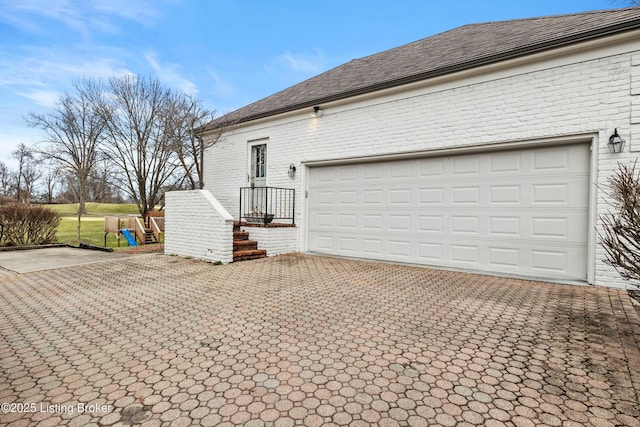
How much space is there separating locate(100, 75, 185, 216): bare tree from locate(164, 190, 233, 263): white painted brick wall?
25.0 feet

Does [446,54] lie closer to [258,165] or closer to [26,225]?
[258,165]

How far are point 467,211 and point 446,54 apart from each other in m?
3.56

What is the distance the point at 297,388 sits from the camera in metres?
2.09

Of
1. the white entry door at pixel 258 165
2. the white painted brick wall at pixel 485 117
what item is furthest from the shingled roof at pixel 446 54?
the white entry door at pixel 258 165

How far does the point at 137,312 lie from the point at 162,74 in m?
15.4

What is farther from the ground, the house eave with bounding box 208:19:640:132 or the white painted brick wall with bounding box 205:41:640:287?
the house eave with bounding box 208:19:640:132

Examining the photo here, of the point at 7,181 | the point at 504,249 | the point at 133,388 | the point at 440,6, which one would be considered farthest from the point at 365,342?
the point at 7,181

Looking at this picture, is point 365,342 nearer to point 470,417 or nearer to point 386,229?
point 470,417

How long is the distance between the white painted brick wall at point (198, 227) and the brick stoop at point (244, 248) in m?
0.27

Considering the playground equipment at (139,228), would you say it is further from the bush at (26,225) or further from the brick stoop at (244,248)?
the brick stoop at (244,248)

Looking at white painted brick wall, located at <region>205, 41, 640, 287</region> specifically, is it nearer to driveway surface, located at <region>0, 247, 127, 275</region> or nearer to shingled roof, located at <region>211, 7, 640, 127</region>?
shingled roof, located at <region>211, 7, 640, 127</region>

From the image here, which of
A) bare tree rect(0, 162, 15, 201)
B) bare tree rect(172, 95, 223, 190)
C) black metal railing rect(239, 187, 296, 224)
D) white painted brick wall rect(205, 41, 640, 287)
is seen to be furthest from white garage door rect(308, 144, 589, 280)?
bare tree rect(0, 162, 15, 201)

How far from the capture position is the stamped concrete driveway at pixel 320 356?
186 centimetres

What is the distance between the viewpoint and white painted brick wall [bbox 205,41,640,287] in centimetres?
475
